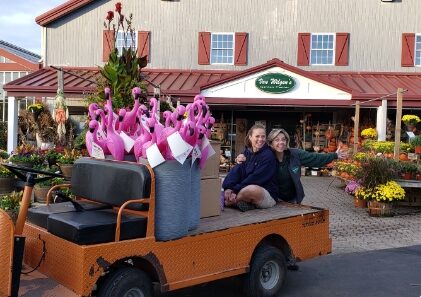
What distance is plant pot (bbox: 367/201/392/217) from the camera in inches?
408

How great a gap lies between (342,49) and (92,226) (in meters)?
17.6

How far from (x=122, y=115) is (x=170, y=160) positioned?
83cm

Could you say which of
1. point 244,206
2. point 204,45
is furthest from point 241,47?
point 244,206

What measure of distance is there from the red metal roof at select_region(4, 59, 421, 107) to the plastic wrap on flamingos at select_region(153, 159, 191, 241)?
1271 centimetres

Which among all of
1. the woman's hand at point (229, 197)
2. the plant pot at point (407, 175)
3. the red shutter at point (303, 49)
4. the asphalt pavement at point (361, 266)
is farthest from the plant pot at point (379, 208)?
the red shutter at point (303, 49)

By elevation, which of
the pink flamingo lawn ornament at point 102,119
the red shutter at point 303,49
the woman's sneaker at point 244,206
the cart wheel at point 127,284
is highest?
the red shutter at point 303,49

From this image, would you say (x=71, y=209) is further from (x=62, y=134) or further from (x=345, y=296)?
(x=62, y=134)

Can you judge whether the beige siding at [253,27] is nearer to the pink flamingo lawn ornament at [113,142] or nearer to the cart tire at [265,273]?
the cart tire at [265,273]

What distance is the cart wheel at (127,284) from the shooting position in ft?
12.3

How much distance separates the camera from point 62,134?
10.7 meters

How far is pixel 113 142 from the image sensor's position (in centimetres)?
450

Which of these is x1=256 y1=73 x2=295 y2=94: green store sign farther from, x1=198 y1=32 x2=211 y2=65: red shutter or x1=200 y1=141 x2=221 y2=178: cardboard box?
x1=200 y1=141 x2=221 y2=178: cardboard box

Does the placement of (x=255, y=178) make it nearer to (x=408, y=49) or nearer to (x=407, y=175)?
(x=407, y=175)

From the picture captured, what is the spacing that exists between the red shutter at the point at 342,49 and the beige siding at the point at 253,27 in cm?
21
